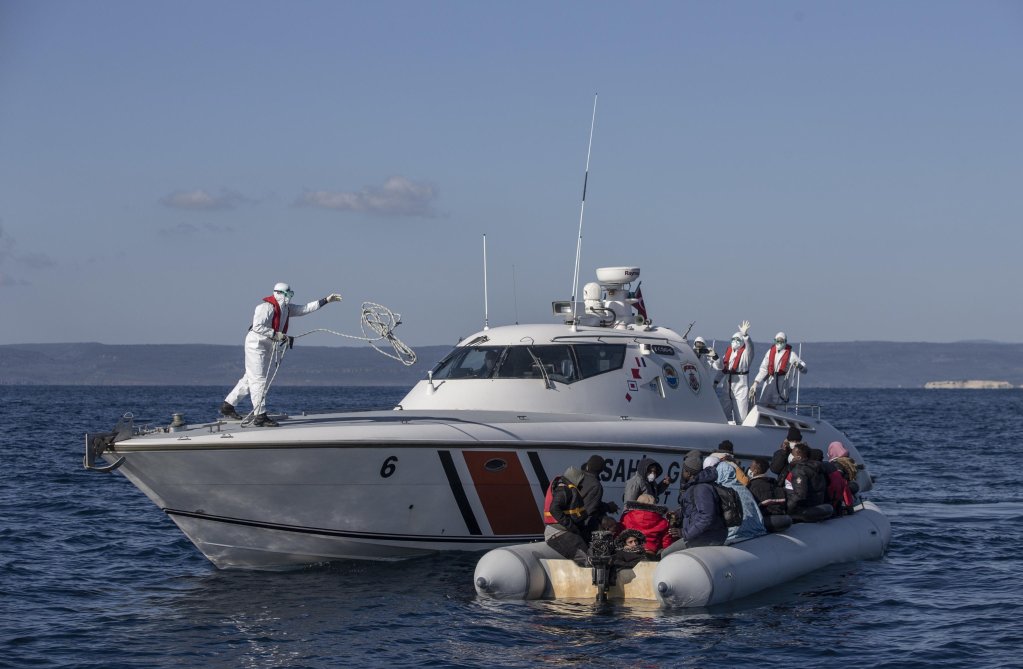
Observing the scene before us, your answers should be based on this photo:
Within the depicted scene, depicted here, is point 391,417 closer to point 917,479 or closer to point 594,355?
point 594,355

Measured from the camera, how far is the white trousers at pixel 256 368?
46.9 ft

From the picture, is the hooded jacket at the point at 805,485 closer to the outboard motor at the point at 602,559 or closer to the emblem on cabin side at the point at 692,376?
the emblem on cabin side at the point at 692,376

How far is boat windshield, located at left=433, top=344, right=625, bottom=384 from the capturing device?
1664cm

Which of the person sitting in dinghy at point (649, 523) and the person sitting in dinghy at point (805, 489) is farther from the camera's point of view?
the person sitting in dinghy at point (805, 489)

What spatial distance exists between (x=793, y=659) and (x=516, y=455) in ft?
14.5

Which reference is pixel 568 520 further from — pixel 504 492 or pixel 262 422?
pixel 262 422

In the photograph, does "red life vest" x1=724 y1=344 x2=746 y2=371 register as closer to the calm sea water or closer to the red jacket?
the calm sea water

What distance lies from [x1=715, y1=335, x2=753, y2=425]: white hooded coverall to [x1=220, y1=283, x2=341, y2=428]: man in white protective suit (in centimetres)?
799

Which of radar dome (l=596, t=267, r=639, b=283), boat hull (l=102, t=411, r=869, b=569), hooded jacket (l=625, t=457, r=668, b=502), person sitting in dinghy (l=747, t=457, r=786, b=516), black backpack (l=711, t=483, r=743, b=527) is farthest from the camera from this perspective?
radar dome (l=596, t=267, r=639, b=283)

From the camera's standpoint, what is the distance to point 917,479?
27125mm

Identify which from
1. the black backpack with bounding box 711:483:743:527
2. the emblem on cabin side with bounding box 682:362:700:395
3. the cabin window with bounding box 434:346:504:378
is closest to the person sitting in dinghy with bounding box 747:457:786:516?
the black backpack with bounding box 711:483:743:527

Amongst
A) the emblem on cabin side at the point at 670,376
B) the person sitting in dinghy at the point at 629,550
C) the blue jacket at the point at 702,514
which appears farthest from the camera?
the emblem on cabin side at the point at 670,376

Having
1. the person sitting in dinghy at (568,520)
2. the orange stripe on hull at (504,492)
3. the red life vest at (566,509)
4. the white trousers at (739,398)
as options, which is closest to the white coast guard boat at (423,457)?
the orange stripe on hull at (504,492)

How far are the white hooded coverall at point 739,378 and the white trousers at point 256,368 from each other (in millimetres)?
8161
